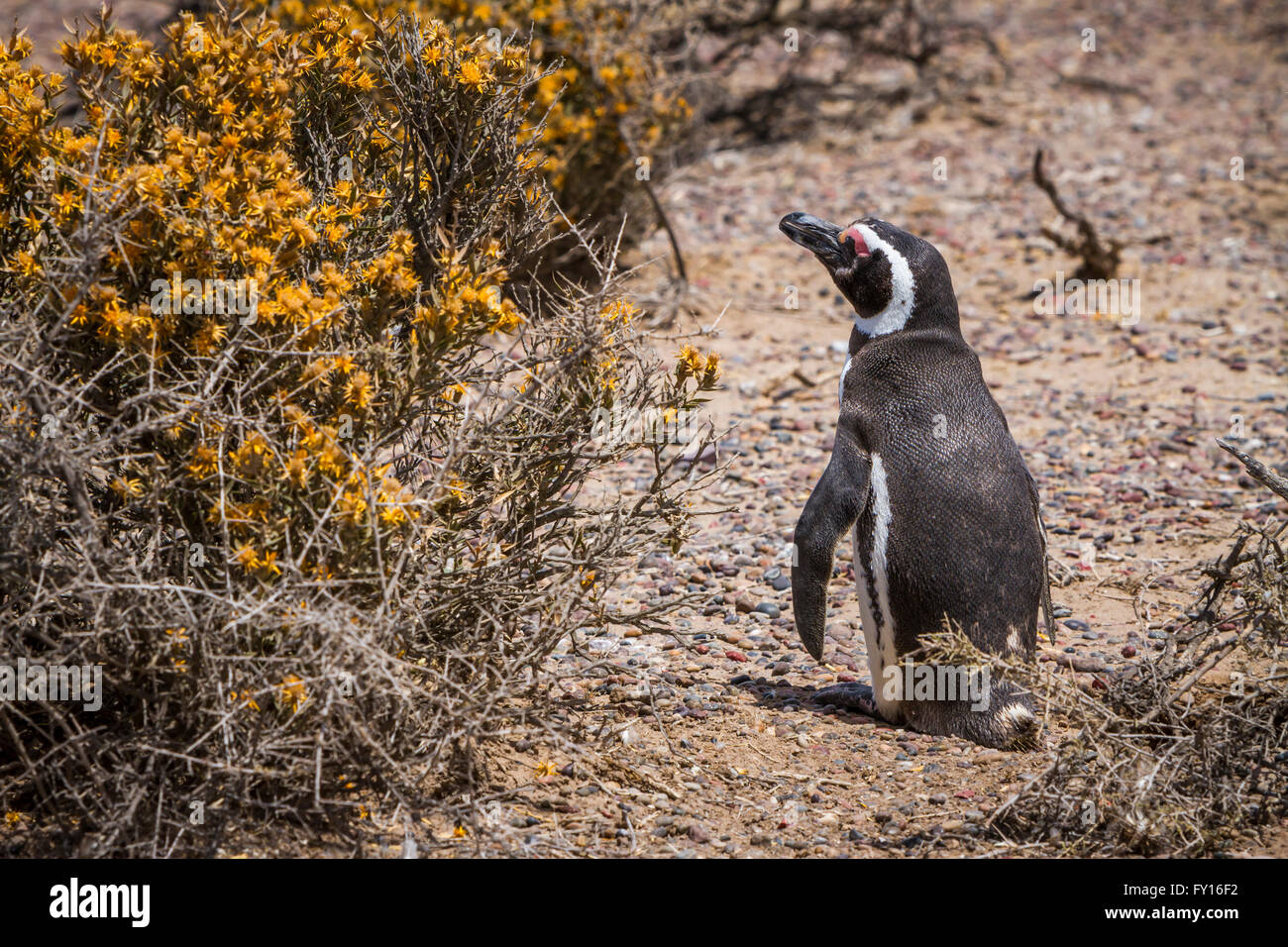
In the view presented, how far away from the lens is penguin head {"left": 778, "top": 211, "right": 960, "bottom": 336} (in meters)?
4.12

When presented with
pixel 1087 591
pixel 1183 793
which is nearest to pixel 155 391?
pixel 1183 793

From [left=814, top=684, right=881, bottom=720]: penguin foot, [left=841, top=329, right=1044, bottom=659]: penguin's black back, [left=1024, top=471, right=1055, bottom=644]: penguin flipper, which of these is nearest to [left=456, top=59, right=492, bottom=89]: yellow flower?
[left=841, top=329, right=1044, bottom=659]: penguin's black back

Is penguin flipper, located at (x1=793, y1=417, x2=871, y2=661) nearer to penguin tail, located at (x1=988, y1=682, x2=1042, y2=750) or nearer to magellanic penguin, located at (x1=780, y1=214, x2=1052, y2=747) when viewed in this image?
magellanic penguin, located at (x1=780, y1=214, x2=1052, y2=747)

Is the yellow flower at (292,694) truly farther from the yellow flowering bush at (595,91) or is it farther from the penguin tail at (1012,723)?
the yellow flowering bush at (595,91)

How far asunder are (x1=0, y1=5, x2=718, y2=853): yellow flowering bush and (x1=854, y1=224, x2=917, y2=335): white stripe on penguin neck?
1.07 metres

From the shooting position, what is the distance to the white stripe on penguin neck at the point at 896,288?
4.12m

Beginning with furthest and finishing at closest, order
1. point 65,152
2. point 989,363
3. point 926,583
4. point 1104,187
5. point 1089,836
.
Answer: point 1104,187 → point 989,363 → point 926,583 → point 1089,836 → point 65,152

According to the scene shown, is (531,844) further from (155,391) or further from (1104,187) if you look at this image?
(1104,187)

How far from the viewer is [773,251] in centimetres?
888

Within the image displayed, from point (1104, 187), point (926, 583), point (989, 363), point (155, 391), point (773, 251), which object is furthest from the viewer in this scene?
point (1104, 187)

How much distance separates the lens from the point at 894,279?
413cm

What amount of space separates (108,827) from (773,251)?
269 inches

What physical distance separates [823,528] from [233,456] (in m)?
1.83

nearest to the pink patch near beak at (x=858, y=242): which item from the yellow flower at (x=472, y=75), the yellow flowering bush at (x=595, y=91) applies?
the yellow flower at (x=472, y=75)
